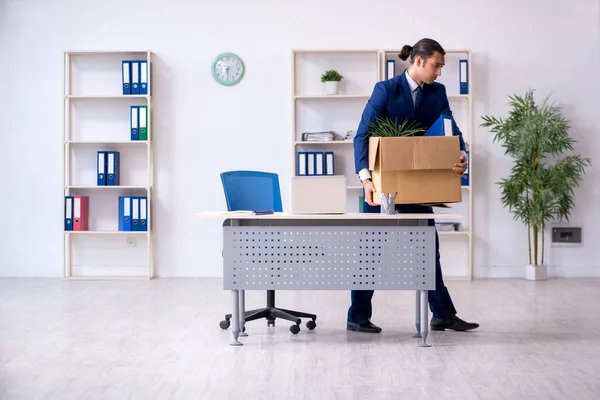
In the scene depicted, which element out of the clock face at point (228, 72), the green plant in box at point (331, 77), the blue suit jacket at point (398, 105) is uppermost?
the clock face at point (228, 72)

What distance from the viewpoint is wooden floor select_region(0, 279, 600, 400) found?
117 inches

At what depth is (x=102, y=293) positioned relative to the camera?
220 inches

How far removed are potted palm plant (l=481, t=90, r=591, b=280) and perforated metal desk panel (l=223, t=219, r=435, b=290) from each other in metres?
2.69

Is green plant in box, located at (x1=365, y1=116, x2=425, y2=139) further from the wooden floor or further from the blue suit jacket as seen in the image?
the wooden floor

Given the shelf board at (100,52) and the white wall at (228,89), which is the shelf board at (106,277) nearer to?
the white wall at (228,89)

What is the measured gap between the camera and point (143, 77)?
634cm

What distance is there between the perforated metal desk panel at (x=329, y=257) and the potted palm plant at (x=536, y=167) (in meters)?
2.69

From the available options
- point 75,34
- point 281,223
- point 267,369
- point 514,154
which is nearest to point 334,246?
point 281,223

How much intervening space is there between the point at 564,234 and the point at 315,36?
8.93 feet

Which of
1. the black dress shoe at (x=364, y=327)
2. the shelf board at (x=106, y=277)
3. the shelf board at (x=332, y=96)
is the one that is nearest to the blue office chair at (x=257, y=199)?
the black dress shoe at (x=364, y=327)

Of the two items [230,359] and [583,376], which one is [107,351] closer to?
[230,359]

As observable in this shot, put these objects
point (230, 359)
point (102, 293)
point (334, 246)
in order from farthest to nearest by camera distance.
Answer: point (102, 293), point (334, 246), point (230, 359)

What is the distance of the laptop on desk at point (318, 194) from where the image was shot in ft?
11.8

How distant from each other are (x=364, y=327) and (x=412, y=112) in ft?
3.89
